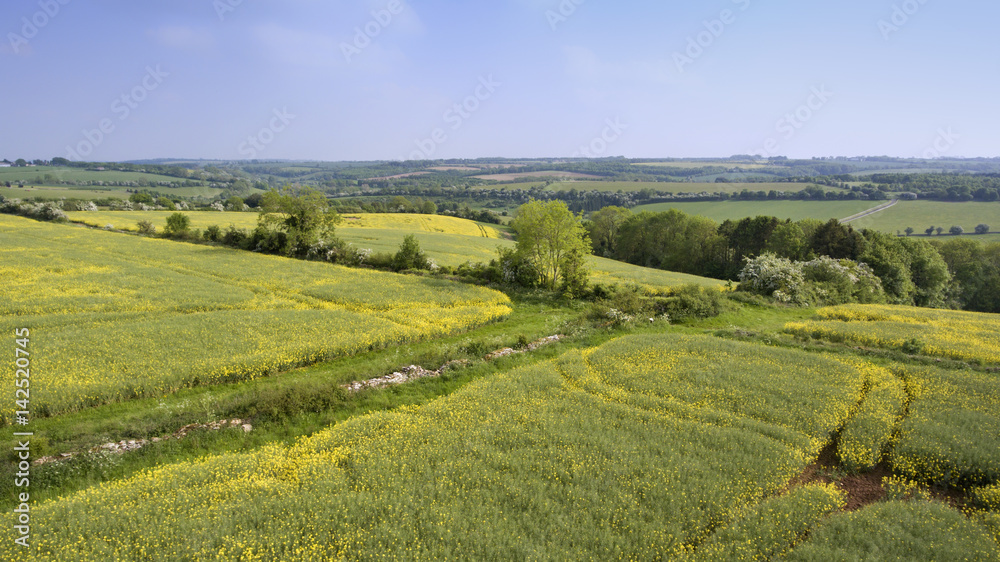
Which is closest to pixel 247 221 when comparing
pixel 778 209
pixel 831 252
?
pixel 831 252

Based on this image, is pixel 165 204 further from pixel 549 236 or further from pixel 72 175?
pixel 549 236

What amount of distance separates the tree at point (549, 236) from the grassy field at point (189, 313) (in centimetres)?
547

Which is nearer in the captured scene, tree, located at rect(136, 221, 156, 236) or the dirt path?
tree, located at rect(136, 221, 156, 236)

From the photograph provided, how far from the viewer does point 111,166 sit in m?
151

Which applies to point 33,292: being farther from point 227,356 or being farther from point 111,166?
point 111,166

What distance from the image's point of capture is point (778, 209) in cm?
10250

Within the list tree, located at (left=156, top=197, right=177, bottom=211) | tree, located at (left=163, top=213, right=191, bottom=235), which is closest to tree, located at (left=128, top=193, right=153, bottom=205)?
tree, located at (left=156, top=197, right=177, bottom=211)

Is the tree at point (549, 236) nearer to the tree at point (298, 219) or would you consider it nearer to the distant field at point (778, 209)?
the tree at point (298, 219)

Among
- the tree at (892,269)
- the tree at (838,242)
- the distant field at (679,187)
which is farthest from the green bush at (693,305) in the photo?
the distant field at (679,187)

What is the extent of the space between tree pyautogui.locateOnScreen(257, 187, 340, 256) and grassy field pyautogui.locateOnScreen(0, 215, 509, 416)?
12.1 feet

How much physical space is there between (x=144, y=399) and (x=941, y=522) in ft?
76.9

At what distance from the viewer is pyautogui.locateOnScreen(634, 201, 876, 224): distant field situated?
95.7m

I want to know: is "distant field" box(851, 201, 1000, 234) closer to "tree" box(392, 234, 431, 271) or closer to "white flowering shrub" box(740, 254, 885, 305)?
"white flowering shrub" box(740, 254, 885, 305)

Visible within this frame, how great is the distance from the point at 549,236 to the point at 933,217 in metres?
100
